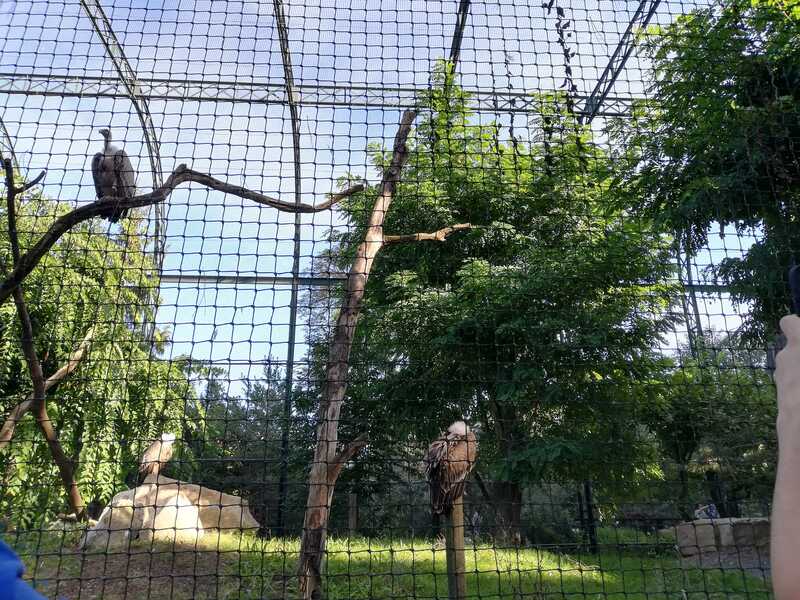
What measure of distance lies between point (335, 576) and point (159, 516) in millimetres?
1801

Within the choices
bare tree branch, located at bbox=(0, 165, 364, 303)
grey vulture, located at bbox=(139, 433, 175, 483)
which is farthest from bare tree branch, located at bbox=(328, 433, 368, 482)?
grey vulture, located at bbox=(139, 433, 175, 483)

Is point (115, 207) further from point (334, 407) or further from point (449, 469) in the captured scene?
point (449, 469)

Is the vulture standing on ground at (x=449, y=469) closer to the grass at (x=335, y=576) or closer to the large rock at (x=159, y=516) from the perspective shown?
the grass at (x=335, y=576)

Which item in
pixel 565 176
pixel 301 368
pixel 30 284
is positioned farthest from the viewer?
pixel 301 368

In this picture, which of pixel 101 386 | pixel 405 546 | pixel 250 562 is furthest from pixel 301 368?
pixel 250 562

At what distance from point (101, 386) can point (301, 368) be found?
9.98ft

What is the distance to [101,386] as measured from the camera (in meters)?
5.01

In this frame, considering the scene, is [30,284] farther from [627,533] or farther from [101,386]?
[627,533]

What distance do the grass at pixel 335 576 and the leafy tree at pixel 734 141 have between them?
5.66 feet

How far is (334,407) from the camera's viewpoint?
3.01m

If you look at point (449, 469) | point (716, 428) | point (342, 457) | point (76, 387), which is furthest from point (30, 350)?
point (716, 428)

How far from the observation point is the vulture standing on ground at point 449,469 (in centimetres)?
257

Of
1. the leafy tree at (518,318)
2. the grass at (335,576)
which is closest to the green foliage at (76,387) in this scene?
the grass at (335,576)

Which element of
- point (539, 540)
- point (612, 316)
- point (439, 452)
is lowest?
point (539, 540)
